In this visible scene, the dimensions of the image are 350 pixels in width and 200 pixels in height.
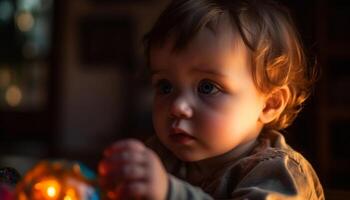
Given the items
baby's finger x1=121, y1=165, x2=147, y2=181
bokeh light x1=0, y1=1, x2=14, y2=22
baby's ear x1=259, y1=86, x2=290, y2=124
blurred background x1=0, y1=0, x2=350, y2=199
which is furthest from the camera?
bokeh light x1=0, y1=1, x2=14, y2=22

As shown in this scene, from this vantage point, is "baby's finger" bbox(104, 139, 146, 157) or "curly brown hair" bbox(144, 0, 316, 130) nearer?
"baby's finger" bbox(104, 139, 146, 157)

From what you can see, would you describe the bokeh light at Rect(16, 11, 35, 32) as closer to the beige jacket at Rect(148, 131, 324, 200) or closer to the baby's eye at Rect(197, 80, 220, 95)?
the beige jacket at Rect(148, 131, 324, 200)

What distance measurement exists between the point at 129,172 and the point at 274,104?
0.34 meters

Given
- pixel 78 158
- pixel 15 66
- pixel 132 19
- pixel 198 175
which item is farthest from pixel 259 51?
pixel 15 66

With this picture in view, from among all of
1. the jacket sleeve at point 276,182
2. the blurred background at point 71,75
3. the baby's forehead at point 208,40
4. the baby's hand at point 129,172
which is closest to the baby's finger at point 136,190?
the baby's hand at point 129,172

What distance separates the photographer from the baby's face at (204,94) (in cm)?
63

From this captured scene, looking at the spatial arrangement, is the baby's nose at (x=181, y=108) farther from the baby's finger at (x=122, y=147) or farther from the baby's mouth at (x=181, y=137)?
the baby's finger at (x=122, y=147)

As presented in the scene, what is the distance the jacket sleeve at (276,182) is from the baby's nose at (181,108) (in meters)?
0.10

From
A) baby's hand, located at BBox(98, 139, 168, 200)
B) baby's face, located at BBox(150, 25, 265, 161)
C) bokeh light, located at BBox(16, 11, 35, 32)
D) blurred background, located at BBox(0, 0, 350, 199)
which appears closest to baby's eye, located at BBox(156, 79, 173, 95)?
baby's face, located at BBox(150, 25, 265, 161)

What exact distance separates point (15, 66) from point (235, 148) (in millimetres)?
3160

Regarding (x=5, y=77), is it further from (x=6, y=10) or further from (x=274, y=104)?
(x=274, y=104)

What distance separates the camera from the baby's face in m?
0.63

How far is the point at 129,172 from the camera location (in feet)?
1.46

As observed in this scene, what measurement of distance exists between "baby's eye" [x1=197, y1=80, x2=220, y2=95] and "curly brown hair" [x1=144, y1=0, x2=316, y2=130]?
0.16 ft
